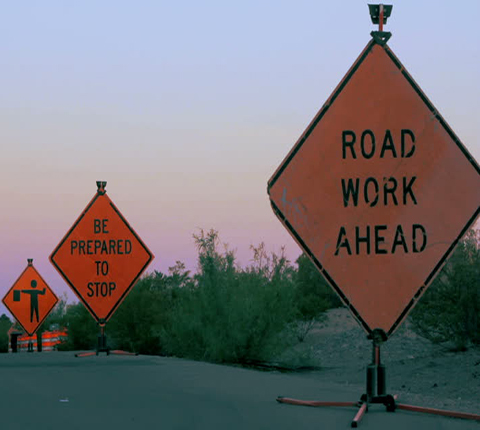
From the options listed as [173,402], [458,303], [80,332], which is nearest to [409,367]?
[458,303]

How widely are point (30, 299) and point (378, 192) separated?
25352 mm

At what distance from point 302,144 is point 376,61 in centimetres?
105

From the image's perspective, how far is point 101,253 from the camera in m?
20.7

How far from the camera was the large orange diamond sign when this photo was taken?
8680mm

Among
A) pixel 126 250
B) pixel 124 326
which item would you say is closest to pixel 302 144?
pixel 126 250

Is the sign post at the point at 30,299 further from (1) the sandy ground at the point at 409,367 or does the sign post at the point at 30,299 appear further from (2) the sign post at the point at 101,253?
(2) the sign post at the point at 101,253

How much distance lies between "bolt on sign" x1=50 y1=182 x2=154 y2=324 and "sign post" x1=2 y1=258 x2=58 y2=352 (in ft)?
39.3

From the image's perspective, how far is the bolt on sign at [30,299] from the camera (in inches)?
1272

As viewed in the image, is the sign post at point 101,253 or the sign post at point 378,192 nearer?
the sign post at point 378,192

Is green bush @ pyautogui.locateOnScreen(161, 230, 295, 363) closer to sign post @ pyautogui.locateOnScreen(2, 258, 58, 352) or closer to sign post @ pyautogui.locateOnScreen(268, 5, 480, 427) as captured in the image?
sign post @ pyautogui.locateOnScreen(2, 258, 58, 352)

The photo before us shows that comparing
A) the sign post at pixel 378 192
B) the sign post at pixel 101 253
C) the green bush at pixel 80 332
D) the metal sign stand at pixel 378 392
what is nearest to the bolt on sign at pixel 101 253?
the sign post at pixel 101 253

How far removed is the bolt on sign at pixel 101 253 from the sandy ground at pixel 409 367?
5587 millimetres

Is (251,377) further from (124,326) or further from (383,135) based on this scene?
(124,326)

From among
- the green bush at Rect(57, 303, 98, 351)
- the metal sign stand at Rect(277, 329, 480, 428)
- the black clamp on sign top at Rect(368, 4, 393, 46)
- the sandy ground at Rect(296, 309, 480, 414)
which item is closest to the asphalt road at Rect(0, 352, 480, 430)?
the metal sign stand at Rect(277, 329, 480, 428)
